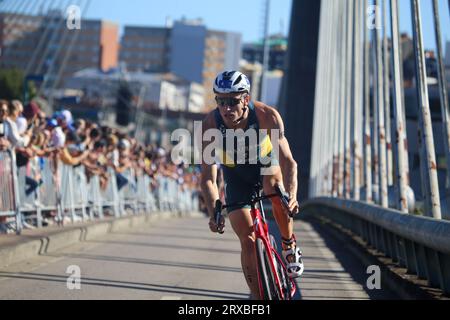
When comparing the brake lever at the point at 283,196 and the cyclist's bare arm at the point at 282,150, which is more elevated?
the cyclist's bare arm at the point at 282,150

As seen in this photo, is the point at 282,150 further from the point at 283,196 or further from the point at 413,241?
the point at 413,241

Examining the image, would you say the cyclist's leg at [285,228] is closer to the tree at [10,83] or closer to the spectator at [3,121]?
the spectator at [3,121]

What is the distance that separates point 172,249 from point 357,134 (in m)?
9.35

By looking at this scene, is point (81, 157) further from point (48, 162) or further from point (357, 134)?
point (357, 134)

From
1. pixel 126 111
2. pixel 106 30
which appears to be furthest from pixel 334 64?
pixel 106 30

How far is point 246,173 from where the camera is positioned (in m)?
8.48

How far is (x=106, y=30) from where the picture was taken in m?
197

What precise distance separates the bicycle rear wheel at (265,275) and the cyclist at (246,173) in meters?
0.16

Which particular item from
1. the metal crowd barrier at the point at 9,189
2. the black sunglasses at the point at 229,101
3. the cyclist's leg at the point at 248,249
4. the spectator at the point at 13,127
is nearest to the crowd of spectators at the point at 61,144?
the spectator at the point at 13,127

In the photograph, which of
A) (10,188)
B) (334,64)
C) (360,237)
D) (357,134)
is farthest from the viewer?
(334,64)

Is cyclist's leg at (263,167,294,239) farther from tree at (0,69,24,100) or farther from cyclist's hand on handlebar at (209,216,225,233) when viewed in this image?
tree at (0,69,24,100)

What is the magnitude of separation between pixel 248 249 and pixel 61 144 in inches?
359

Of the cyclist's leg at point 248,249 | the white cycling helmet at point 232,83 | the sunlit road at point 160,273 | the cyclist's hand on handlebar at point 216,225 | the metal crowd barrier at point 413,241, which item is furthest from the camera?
the sunlit road at point 160,273

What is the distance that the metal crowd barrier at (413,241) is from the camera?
9188 millimetres
